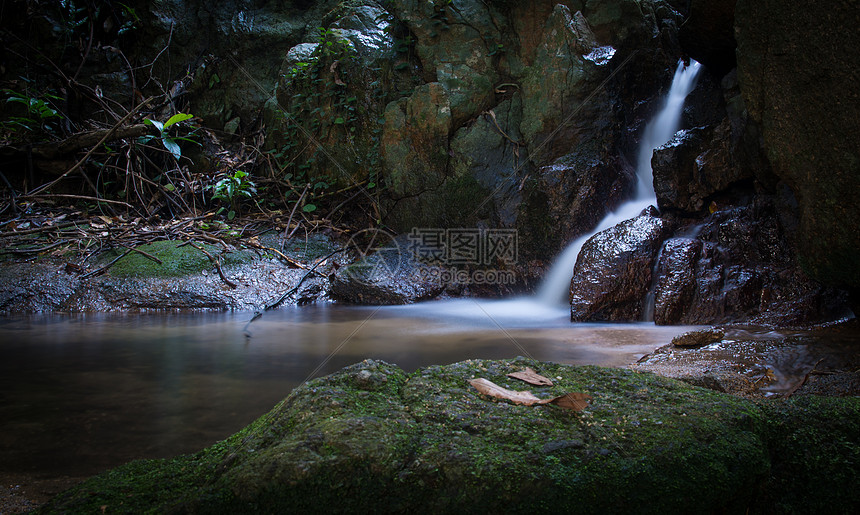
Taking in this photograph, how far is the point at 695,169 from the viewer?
5.34 m

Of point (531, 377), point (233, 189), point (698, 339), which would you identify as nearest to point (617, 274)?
point (698, 339)

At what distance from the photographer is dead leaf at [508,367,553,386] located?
1.58 meters

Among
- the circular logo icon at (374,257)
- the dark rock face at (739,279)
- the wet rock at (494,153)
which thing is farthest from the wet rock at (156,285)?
the dark rock face at (739,279)

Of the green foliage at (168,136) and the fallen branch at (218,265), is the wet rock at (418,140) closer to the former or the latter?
the fallen branch at (218,265)

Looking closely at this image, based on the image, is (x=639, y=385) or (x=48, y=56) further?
(x=48, y=56)

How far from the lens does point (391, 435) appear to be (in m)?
1.20

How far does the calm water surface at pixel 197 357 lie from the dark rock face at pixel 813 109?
1337 millimetres

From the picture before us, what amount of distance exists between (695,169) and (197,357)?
545cm

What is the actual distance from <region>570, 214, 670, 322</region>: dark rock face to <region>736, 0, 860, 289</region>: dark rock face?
141 cm

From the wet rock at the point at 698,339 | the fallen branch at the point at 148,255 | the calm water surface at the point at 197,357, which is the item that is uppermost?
the fallen branch at the point at 148,255

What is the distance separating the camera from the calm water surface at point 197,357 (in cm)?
208

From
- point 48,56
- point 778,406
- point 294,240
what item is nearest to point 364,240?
point 294,240

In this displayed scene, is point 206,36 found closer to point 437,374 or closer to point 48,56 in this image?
point 48,56

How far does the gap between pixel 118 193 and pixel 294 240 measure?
137 inches
